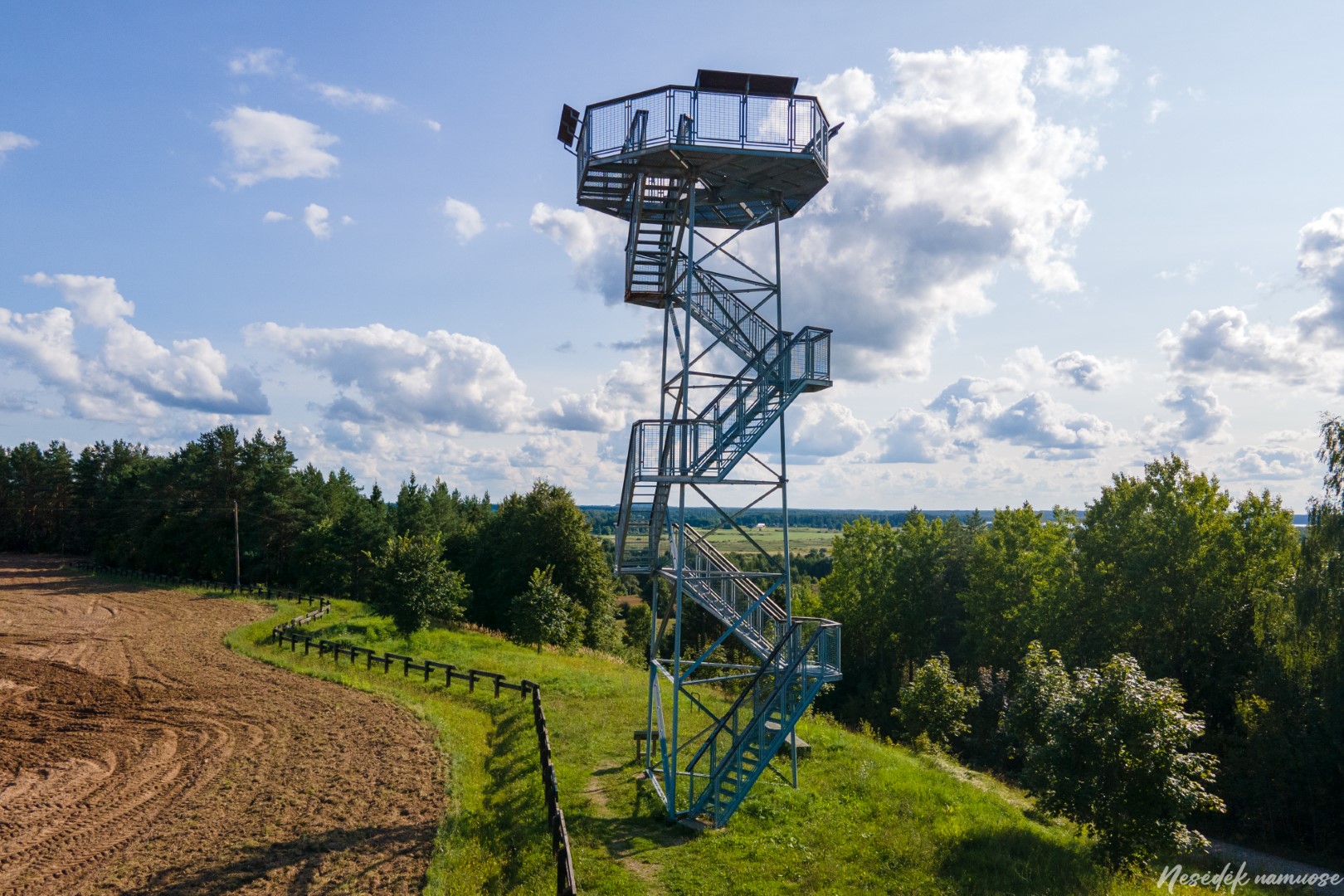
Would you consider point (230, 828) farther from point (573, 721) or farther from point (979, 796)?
point (979, 796)

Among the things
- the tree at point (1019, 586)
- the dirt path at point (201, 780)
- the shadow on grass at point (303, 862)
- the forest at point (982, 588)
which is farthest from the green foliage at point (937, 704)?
the shadow on grass at point (303, 862)

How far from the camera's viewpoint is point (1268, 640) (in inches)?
1112

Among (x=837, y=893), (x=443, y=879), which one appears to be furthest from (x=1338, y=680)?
(x=443, y=879)

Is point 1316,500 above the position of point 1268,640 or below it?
above

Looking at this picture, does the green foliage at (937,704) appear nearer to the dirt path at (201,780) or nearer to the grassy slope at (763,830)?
the grassy slope at (763,830)

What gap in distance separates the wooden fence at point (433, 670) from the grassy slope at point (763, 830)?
55 centimetres

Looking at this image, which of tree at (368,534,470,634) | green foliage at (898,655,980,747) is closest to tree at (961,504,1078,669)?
green foliage at (898,655,980,747)

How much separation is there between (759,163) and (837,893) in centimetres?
1267

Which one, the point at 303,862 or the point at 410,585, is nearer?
the point at 303,862

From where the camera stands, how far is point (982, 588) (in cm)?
4316

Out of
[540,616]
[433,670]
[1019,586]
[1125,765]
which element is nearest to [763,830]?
[1125,765]

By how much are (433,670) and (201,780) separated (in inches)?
478

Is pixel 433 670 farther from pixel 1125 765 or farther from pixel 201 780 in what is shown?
pixel 1125 765

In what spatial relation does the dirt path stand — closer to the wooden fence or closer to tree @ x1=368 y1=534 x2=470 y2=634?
the wooden fence
